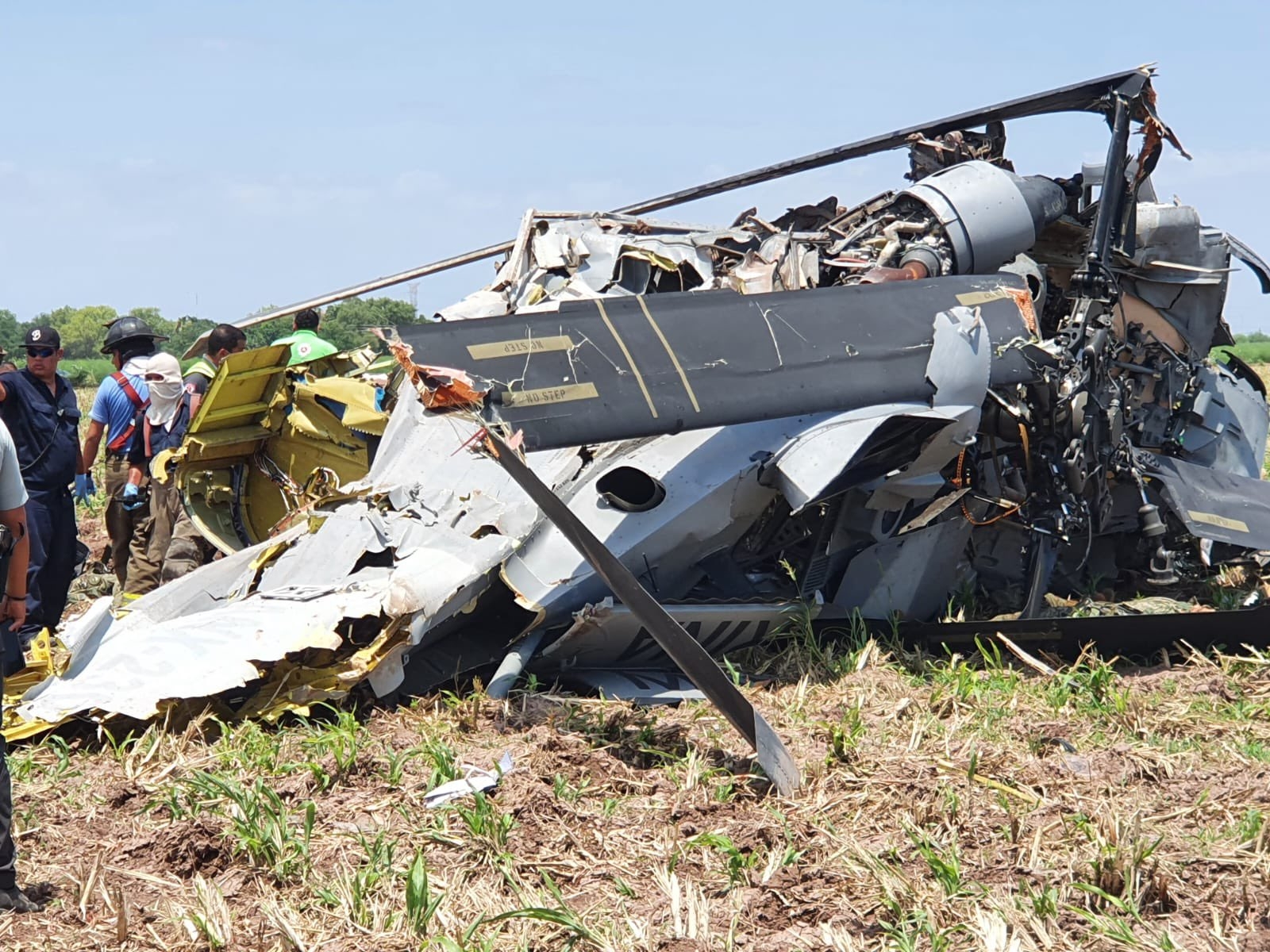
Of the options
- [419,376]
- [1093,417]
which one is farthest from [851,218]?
[419,376]

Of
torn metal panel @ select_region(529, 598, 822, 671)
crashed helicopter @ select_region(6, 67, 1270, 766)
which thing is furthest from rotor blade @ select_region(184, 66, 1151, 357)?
torn metal panel @ select_region(529, 598, 822, 671)

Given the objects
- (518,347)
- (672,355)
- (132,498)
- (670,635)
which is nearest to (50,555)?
(132,498)

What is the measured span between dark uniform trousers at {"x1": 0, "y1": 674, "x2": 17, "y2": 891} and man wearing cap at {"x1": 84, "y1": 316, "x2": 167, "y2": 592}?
15.1ft

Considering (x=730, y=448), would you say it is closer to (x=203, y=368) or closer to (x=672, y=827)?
(x=672, y=827)

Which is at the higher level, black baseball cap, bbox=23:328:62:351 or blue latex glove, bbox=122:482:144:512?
black baseball cap, bbox=23:328:62:351

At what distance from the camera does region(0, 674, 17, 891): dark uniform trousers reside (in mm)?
4012

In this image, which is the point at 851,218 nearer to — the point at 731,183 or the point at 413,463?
the point at 731,183

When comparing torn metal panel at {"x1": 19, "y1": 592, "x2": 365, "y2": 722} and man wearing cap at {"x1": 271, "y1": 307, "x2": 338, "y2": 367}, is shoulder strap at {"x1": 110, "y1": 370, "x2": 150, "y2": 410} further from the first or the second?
torn metal panel at {"x1": 19, "y1": 592, "x2": 365, "y2": 722}

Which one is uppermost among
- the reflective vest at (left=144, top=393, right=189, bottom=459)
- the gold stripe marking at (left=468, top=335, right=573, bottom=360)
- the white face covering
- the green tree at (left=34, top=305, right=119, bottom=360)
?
the gold stripe marking at (left=468, top=335, right=573, bottom=360)

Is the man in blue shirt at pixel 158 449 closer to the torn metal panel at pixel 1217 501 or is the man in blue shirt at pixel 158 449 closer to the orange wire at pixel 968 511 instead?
the orange wire at pixel 968 511

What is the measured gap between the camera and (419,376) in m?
5.24

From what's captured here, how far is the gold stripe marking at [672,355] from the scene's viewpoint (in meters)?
5.94

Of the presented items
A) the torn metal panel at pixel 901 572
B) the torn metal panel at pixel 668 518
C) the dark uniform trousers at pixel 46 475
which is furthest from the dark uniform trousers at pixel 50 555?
the torn metal panel at pixel 901 572

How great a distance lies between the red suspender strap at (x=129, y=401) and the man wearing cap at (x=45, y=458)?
62 cm
